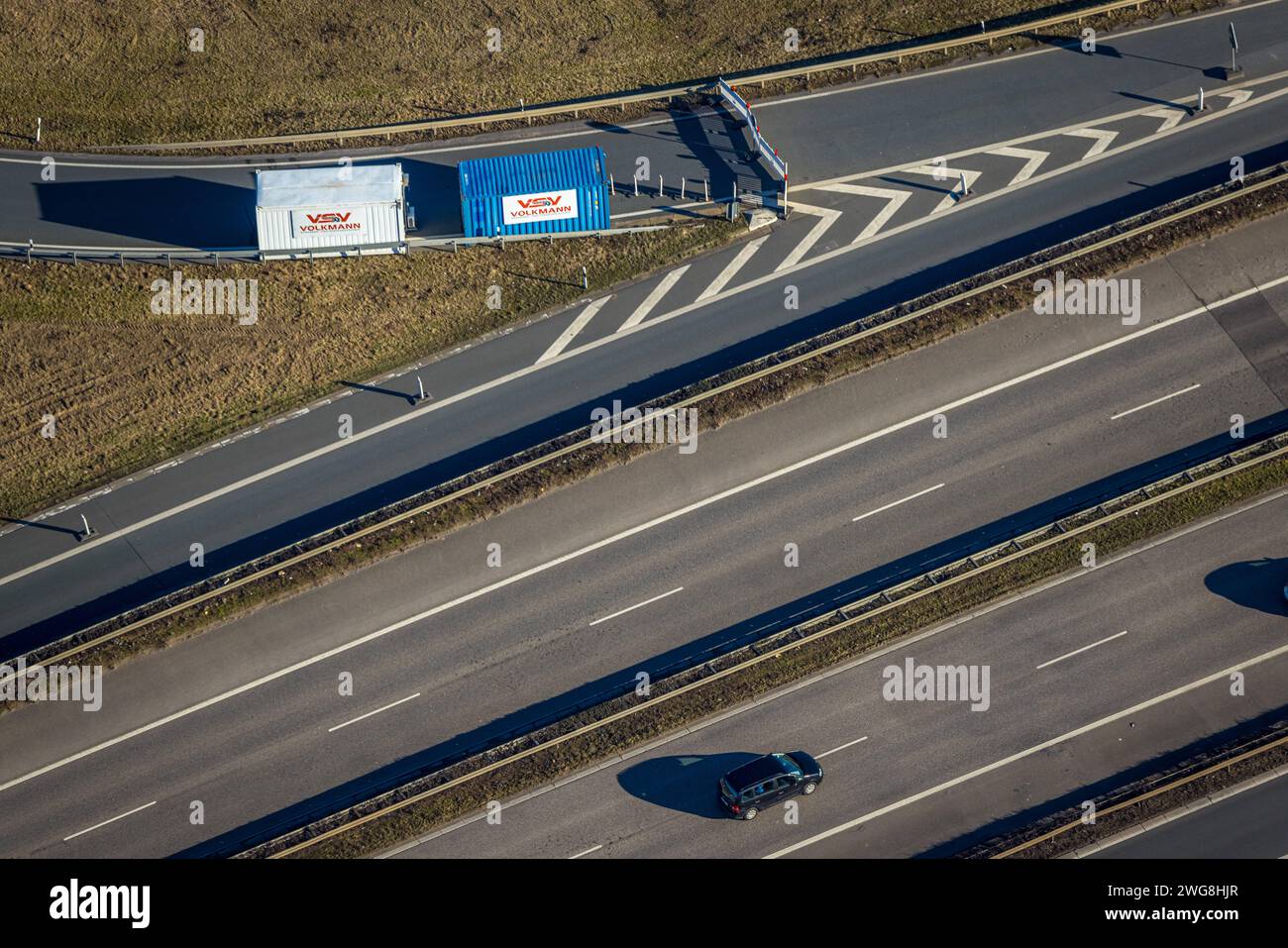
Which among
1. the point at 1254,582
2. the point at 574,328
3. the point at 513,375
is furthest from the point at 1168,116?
the point at 513,375

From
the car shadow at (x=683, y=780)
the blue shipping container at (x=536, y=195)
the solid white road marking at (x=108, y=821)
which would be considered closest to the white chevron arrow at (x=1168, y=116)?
the blue shipping container at (x=536, y=195)

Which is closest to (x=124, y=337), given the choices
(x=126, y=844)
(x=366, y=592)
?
(x=366, y=592)

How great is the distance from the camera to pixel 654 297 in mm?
69375

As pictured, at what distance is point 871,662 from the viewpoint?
6212cm

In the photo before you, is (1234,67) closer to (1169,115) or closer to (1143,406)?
(1169,115)

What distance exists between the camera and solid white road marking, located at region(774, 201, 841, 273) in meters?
69.6

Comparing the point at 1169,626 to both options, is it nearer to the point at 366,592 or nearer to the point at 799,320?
the point at 799,320

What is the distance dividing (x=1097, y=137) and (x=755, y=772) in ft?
110

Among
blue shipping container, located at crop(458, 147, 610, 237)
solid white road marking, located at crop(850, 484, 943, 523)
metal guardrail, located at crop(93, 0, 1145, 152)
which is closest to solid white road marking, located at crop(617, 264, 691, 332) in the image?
blue shipping container, located at crop(458, 147, 610, 237)

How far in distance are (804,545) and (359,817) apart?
2050cm

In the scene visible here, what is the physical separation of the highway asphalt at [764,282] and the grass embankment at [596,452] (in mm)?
1541

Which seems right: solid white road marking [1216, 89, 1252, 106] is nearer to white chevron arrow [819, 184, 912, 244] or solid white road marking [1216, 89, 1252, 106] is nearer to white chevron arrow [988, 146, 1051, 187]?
white chevron arrow [988, 146, 1051, 187]

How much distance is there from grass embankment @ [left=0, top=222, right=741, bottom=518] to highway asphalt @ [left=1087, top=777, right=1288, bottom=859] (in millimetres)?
30530

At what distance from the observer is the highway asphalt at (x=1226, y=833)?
189 feet
